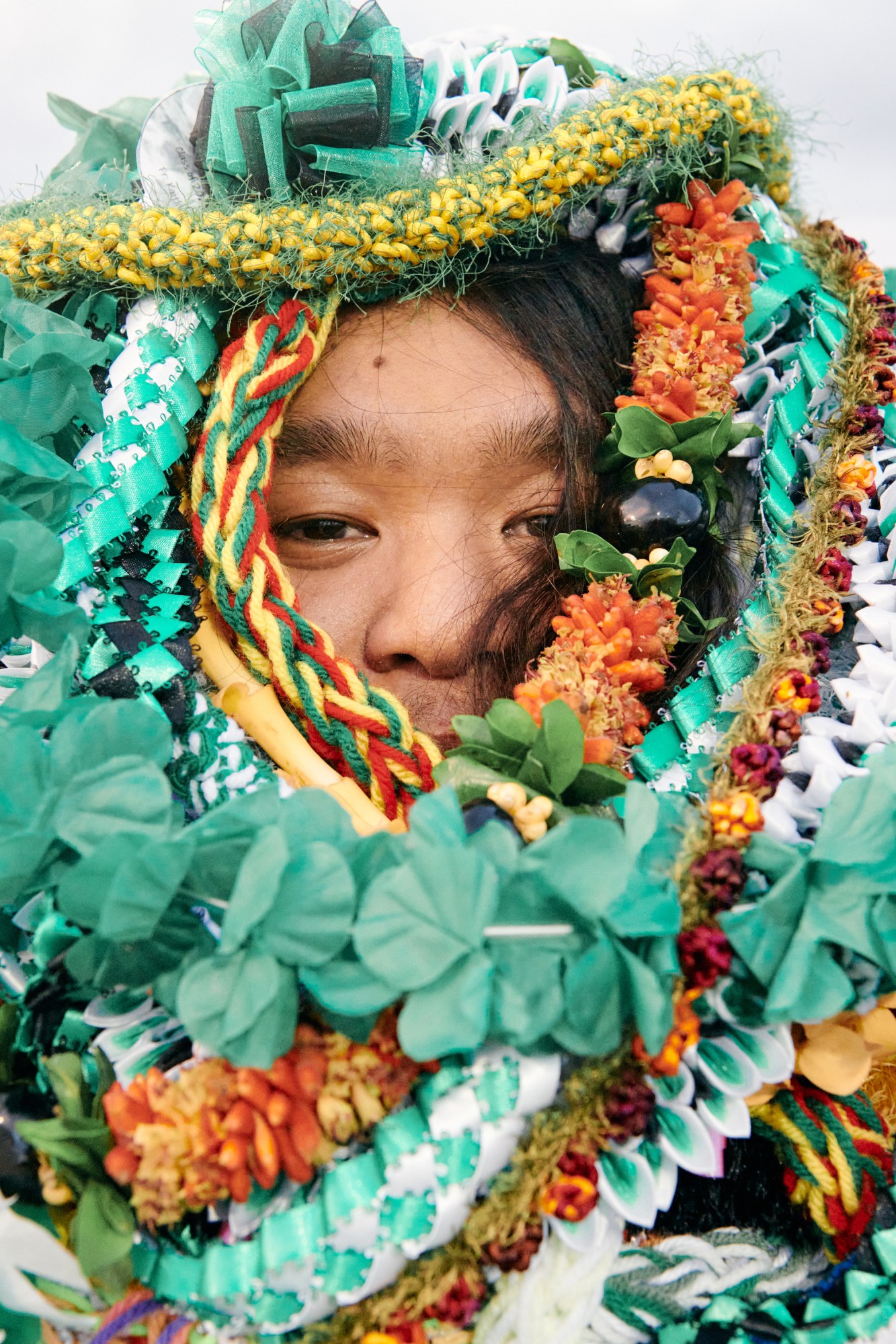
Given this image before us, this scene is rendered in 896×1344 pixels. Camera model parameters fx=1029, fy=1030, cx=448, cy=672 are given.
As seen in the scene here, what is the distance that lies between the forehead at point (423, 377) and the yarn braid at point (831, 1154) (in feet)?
2.44

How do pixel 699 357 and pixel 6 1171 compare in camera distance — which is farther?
pixel 699 357

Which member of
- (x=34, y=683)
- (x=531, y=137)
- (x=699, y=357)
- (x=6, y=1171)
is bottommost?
(x=6, y=1171)

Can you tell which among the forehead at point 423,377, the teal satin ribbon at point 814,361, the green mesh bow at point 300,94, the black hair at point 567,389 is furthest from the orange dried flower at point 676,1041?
the green mesh bow at point 300,94

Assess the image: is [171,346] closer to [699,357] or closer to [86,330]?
[86,330]

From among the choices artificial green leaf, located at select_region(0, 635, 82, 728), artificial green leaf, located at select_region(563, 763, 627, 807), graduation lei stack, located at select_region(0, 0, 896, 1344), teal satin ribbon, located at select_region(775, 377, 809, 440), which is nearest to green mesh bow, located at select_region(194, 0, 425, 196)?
graduation lei stack, located at select_region(0, 0, 896, 1344)

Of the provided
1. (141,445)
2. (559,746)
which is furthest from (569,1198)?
(141,445)

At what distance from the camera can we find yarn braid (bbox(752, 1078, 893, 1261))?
0.83 metres

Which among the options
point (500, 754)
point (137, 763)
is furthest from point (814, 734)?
point (137, 763)

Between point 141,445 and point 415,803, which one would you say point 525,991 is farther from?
point 141,445

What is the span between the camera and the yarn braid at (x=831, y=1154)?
2.74 feet

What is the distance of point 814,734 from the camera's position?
3.04ft

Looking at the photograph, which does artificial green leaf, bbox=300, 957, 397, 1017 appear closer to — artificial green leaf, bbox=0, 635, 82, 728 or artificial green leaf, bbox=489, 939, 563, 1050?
artificial green leaf, bbox=489, 939, 563, 1050

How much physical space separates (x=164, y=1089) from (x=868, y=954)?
1.69 ft

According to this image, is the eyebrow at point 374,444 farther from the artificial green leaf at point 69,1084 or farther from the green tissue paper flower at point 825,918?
the artificial green leaf at point 69,1084
